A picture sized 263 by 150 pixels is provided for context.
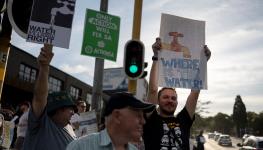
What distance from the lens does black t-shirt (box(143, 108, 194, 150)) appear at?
15.7 feet

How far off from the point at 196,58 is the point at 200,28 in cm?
70

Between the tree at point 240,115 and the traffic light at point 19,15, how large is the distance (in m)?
111

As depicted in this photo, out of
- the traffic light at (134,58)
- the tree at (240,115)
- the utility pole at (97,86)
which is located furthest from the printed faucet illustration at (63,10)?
the tree at (240,115)

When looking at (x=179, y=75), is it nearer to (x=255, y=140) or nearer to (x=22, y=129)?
(x=22, y=129)

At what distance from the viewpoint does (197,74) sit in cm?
666

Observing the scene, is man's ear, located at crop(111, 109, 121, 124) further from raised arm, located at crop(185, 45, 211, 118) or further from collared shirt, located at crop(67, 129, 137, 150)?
raised arm, located at crop(185, 45, 211, 118)

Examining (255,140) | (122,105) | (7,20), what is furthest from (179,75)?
(255,140)

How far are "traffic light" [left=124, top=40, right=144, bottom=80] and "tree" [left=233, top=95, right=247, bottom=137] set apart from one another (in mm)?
109012

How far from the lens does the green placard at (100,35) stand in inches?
326

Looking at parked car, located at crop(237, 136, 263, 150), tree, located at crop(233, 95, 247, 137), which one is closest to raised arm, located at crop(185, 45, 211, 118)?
parked car, located at crop(237, 136, 263, 150)

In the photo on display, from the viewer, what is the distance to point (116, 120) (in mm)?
2996

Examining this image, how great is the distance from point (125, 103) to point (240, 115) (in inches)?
4487

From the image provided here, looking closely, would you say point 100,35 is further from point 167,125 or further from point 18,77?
point 18,77

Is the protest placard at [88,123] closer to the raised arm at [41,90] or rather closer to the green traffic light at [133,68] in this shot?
the green traffic light at [133,68]
